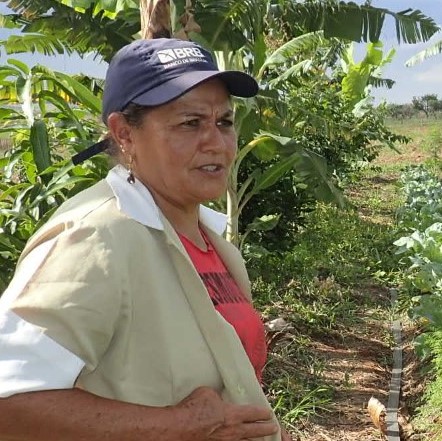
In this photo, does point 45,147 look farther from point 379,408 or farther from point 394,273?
point 394,273

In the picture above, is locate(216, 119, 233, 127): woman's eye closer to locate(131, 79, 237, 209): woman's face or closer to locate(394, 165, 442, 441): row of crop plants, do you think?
locate(131, 79, 237, 209): woman's face

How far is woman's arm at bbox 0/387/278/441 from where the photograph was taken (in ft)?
3.61

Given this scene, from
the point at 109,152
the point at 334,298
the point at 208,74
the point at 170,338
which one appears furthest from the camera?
the point at 334,298

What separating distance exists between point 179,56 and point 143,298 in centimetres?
51

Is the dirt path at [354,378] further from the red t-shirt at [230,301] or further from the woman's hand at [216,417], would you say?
the woman's hand at [216,417]

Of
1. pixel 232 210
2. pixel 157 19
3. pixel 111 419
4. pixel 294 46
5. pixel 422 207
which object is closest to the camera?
pixel 111 419

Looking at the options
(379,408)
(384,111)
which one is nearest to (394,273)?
(379,408)

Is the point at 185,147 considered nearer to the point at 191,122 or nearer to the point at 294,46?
the point at 191,122

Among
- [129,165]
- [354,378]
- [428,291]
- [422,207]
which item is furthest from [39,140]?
[422,207]

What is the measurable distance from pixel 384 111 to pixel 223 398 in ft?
46.8

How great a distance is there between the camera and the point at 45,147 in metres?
3.09

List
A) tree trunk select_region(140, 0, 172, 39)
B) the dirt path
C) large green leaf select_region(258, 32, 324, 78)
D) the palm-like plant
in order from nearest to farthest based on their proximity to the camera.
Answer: tree trunk select_region(140, 0, 172, 39)
the dirt path
the palm-like plant
large green leaf select_region(258, 32, 324, 78)

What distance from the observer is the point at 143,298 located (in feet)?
4.00

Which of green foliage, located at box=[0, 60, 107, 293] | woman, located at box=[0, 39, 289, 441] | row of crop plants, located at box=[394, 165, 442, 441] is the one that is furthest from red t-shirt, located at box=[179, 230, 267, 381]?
row of crop plants, located at box=[394, 165, 442, 441]
